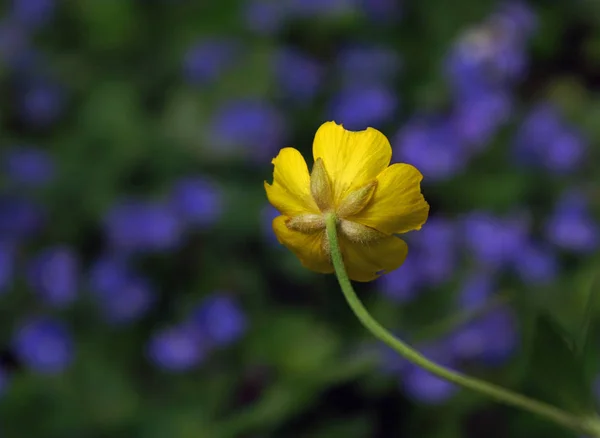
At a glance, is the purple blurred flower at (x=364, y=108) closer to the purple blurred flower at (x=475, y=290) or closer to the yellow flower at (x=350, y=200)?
the purple blurred flower at (x=475, y=290)

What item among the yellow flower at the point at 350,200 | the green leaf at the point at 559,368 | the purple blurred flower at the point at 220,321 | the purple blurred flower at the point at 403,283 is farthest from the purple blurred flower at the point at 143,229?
the yellow flower at the point at 350,200

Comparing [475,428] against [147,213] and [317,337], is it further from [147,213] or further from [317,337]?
[147,213]

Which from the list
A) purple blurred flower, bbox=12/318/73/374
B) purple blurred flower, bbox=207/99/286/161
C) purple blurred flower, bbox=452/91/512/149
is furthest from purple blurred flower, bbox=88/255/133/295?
purple blurred flower, bbox=452/91/512/149

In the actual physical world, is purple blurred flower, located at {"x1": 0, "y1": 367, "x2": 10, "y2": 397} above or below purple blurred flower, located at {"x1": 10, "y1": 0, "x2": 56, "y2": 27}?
below

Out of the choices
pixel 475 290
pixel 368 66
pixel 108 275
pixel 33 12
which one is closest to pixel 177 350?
pixel 108 275

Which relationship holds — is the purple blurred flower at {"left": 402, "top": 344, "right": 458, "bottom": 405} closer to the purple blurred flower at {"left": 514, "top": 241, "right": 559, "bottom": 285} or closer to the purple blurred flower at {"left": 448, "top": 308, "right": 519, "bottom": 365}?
the purple blurred flower at {"left": 448, "top": 308, "right": 519, "bottom": 365}

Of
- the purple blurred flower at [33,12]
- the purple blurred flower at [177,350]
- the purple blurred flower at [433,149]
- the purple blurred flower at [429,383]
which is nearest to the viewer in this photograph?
the purple blurred flower at [429,383]
